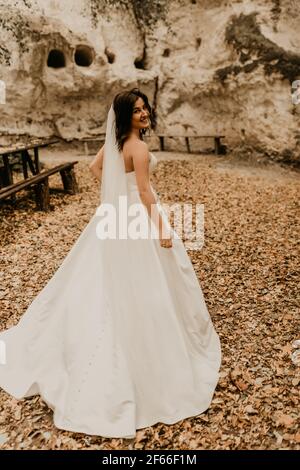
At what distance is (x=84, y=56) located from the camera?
12.9 m

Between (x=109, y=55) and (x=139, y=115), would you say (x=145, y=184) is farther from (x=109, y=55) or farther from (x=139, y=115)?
(x=109, y=55)

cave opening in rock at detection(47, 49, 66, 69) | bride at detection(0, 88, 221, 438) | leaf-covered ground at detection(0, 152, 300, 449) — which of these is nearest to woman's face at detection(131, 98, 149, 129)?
bride at detection(0, 88, 221, 438)

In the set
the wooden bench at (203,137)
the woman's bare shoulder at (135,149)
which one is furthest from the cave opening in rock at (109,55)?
the woman's bare shoulder at (135,149)

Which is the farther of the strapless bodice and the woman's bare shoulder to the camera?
the strapless bodice

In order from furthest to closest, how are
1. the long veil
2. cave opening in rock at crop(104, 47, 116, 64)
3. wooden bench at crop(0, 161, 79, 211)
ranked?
cave opening in rock at crop(104, 47, 116, 64), wooden bench at crop(0, 161, 79, 211), the long veil

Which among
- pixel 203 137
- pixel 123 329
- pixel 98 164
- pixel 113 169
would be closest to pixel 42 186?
pixel 98 164

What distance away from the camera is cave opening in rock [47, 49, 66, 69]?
12.5 m

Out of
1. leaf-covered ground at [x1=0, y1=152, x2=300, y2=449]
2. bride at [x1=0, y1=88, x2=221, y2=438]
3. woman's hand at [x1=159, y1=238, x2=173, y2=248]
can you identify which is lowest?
leaf-covered ground at [x1=0, y1=152, x2=300, y2=449]

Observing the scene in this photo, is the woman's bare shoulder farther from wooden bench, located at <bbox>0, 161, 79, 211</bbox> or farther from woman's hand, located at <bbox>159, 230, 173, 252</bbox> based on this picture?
wooden bench, located at <bbox>0, 161, 79, 211</bbox>

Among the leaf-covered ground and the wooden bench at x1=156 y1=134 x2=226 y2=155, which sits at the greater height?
the wooden bench at x1=156 y1=134 x2=226 y2=155

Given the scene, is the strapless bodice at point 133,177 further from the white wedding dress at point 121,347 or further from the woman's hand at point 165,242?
the woman's hand at point 165,242

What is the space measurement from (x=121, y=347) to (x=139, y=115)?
177 cm

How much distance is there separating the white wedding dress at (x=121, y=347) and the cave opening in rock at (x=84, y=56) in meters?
11.0

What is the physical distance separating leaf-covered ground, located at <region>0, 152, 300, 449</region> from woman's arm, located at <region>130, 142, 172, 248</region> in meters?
1.36
